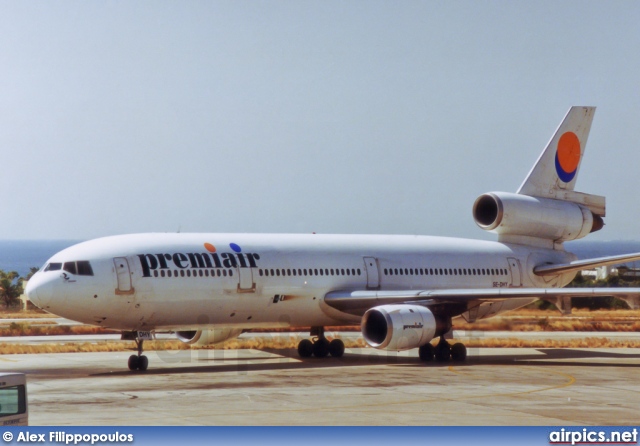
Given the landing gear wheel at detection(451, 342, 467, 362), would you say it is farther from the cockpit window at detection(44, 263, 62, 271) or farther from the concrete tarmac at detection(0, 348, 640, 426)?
the cockpit window at detection(44, 263, 62, 271)

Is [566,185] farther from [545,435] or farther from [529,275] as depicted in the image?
[545,435]

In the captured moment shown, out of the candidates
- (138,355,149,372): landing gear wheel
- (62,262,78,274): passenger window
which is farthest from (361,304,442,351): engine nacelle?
(62,262,78,274): passenger window

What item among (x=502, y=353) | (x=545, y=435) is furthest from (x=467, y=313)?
(x=545, y=435)

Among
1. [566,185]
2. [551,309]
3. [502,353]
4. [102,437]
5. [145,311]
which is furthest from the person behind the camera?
[551,309]

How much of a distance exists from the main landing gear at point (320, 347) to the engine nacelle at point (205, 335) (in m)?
2.72

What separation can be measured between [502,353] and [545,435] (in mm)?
21882

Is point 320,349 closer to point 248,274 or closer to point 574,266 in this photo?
point 248,274

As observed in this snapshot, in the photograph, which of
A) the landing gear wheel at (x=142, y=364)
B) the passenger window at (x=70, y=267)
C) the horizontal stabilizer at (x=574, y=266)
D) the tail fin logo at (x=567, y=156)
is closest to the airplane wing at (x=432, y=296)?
Answer: the horizontal stabilizer at (x=574, y=266)

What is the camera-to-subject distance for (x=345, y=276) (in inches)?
1356

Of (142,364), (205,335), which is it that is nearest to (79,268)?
(142,364)

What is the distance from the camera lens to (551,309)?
224 ft

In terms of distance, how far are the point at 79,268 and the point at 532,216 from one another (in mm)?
18224

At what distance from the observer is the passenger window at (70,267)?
28.5 m

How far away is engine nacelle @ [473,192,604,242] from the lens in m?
38.4
